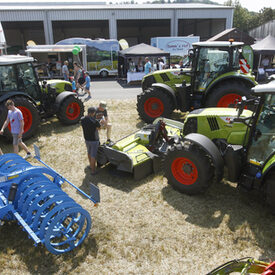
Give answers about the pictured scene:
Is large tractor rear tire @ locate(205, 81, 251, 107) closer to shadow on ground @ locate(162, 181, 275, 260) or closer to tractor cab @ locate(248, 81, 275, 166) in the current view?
shadow on ground @ locate(162, 181, 275, 260)

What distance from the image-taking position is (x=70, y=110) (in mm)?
Result: 8148

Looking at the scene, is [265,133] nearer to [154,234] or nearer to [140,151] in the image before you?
[154,234]

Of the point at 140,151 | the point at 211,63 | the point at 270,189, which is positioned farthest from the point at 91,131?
the point at 211,63

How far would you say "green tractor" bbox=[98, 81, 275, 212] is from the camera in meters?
3.85

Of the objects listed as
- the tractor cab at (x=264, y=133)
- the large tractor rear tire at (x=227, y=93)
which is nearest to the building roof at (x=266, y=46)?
the large tractor rear tire at (x=227, y=93)

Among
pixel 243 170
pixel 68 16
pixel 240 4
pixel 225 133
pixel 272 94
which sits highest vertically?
pixel 240 4

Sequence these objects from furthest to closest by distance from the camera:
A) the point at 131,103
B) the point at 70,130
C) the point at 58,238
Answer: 1. the point at 131,103
2. the point at 70,130
3. the point at 58,238

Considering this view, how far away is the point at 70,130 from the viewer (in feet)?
25.9

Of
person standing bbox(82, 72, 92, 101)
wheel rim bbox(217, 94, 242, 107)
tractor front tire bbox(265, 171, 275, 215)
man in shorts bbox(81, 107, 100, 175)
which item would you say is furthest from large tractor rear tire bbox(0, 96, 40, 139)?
tractor front tire bbox(265, 171, 275, 215)

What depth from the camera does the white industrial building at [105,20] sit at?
23.9m

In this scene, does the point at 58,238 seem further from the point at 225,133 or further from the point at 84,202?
the point at 225,133

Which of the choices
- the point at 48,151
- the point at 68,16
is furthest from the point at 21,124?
the point at 68,16

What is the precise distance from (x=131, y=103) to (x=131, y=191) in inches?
252

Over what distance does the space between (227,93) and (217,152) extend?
3.46 meters
